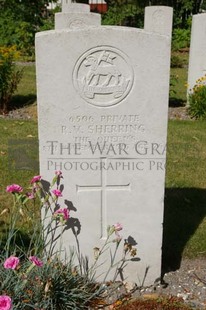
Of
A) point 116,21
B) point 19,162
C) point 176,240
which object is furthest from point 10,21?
point 176,240

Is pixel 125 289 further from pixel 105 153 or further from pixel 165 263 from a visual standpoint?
pixel 105 153

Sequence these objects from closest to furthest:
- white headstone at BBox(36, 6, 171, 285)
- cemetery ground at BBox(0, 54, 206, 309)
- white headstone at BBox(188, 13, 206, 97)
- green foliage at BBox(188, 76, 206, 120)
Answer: white headstone at BBox(36, 6, 171, 285) → cemetery ground at BBox(0, 54, 206, 309) → white headstone at BBox(188, 13, 206, 97) → green foliage at BBox(188, 76, 206, 120)

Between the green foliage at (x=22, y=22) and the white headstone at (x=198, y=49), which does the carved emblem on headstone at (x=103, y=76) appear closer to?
the white headstone at (x=198, y=49)

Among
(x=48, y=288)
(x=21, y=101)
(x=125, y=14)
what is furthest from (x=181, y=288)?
(x=125, y=14)

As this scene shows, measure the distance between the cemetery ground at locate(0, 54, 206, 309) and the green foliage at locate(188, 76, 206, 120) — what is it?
27 centimetres

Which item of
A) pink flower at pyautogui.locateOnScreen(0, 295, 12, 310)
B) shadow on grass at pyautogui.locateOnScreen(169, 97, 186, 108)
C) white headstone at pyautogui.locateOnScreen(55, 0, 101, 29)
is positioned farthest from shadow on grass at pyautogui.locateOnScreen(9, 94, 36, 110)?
pink flower at pyautogui.locateOnScreen(0, 295, 12, 310)

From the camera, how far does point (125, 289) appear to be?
10.9 ft

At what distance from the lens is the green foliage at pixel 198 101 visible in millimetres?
8148

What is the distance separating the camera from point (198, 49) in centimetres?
825

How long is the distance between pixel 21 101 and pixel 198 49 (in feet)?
11.5

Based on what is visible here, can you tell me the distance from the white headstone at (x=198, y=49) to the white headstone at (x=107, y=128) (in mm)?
5489

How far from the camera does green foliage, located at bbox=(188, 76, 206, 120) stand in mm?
8148

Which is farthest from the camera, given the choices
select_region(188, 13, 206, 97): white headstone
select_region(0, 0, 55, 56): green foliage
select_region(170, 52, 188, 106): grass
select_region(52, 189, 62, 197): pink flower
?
select_region(0, 0, 55, 56): green foliage

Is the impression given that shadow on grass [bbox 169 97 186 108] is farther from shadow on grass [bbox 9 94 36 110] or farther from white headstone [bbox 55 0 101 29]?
white headstone [bbox 55 0 101 29]
